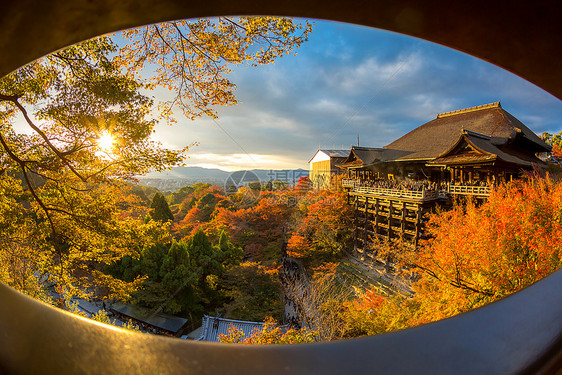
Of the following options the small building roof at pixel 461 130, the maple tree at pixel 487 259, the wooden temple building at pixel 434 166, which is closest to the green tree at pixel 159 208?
the wooden temple building at pixel 434 166


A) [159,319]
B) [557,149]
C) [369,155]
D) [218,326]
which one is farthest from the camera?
[557,149]

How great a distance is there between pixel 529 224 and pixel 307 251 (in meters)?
9.61

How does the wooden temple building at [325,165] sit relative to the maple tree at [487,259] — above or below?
above

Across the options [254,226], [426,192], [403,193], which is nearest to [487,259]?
[426,192]

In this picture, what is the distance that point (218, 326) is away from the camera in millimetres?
9586

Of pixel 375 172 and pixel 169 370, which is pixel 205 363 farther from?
pixel 375 172

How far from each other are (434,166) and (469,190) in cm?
224

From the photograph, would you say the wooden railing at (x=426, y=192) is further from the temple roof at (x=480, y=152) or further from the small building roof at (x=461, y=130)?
the small building roof at (x=461, y=130)

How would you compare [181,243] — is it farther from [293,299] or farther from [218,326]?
[293,299]

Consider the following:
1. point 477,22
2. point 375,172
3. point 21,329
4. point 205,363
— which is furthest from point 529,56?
point 375,172

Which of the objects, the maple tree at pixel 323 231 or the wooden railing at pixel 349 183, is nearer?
the maple tree at pixel 323 231

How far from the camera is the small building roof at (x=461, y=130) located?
9.91 m

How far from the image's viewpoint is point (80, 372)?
381 mm

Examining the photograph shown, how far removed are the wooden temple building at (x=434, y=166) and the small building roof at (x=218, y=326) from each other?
21.4 feet
